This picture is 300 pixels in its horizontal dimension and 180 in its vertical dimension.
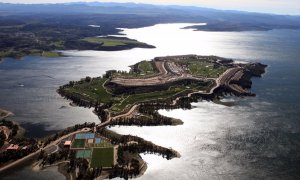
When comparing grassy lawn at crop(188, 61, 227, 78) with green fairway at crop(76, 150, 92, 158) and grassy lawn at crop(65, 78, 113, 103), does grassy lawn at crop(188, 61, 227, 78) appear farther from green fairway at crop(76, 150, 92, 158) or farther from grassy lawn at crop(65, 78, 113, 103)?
green fairway at crop(76, 150, 92, 158)

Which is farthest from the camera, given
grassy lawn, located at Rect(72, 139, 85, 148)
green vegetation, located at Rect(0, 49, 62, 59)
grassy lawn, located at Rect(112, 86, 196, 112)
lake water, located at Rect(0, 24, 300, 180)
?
green vegetation, located at Rect(0, 49, 62, 59)

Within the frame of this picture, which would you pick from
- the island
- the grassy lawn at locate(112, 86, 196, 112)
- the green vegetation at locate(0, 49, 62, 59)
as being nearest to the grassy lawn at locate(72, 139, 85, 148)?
the island

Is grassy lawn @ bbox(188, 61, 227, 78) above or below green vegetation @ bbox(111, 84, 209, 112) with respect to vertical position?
above

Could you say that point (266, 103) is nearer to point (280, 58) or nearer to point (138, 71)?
point (138, 71)

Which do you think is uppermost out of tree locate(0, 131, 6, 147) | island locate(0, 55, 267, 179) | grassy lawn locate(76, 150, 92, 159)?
island locate(0, 55, 267, 179)

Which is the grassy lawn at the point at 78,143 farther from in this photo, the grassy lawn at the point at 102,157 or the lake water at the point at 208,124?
the lake water at the point at 208,124

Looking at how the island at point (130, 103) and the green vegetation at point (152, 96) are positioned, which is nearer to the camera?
the island at point (130, 103)

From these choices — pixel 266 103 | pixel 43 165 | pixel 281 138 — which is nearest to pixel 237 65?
pixel 266 103

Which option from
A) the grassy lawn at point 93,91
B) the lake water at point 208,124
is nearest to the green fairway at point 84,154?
the lake water at point 208,124
